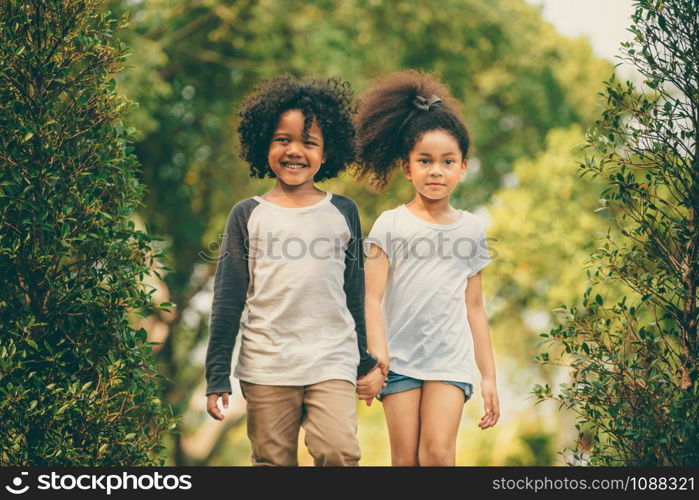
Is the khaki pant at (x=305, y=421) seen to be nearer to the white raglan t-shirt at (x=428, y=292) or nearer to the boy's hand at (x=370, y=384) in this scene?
the boy's hand at (x=370, y=384)

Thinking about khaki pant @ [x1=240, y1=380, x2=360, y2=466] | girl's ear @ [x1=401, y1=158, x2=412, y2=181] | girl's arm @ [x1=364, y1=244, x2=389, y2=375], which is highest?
girl's ear @ [x1=401, y1=158, x2=412, y2=181]

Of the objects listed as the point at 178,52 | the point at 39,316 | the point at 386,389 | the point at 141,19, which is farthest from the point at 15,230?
the point at 178,52

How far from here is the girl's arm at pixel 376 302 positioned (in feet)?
16.3

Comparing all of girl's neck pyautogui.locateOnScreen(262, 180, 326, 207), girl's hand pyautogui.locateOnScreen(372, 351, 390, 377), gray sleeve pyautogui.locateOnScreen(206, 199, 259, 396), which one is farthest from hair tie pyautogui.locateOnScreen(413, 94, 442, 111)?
girl's hand pyautogui.locateOnScreen(372, 351, 390, 377)

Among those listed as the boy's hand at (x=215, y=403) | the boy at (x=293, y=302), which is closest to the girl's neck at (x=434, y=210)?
the boy at (x=293, y=302)

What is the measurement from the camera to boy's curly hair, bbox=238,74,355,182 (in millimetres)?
5035

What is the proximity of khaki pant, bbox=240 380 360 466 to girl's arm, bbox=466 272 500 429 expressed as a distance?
80 cm

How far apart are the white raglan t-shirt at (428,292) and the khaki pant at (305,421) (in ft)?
1.48

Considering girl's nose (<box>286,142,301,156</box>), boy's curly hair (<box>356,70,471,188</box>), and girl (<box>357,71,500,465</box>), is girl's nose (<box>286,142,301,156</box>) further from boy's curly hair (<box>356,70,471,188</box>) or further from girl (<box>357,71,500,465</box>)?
girl (<box>357,71,500,465</box>)

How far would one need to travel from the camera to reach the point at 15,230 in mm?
4699

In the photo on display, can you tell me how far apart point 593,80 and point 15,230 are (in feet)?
62.0

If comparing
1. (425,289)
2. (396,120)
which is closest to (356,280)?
(425,289)

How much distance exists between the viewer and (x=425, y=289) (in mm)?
5062

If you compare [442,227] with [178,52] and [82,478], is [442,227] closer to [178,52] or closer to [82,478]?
[82,478]
